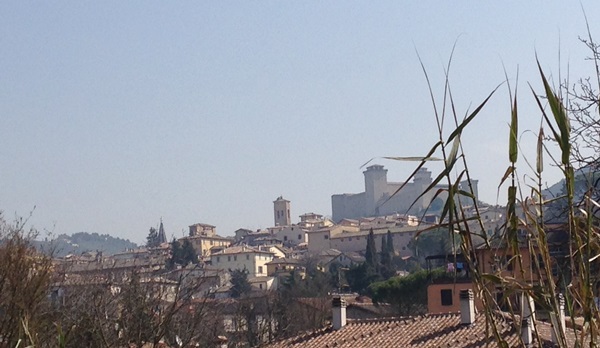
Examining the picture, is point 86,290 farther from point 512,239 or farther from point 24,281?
point 512,239

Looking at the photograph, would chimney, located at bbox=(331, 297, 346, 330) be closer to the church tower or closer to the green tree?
the green tree

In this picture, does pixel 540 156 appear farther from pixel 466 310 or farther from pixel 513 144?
pixel 466 310

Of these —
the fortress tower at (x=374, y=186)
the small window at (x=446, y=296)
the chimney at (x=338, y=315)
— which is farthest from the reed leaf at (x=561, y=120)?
the fortress tower at (x=374, y=186)

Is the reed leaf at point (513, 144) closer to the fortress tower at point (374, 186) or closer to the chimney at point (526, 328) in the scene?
the chimney at point (526, 328)

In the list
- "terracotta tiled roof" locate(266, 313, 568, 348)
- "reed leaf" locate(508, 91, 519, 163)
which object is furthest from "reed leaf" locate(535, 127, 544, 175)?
"terracotta tiled roof" locate(266, 313, 568, 348)

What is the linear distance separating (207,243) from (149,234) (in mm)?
7799

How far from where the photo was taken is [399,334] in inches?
924

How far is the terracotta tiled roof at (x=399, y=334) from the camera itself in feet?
72.8

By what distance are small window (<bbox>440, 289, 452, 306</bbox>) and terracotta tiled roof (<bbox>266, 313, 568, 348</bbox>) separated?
1261cm

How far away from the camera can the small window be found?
1470 inches

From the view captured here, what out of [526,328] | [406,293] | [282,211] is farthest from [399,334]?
[282,211]

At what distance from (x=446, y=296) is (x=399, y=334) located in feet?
48.2

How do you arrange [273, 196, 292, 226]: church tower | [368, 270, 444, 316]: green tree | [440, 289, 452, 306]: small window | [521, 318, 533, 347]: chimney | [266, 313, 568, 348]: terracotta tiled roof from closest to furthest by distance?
[521, 318, 533, 347]: chimney, [266, 313, 568, 348]: terracotta tiled roof, [440, 289, 452, 306]: small window, [368, 270, 444, 316]: green tree, [273, 196, 292, 226]: church tower

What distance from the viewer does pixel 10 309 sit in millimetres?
11875
